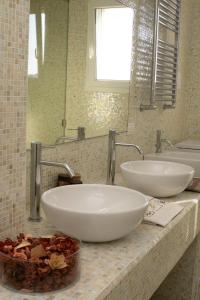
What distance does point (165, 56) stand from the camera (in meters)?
2.72

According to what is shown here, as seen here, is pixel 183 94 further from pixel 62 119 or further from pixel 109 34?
pixel 62 119

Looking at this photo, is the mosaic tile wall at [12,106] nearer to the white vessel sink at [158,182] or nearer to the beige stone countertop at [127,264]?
the beige stone countertop at [127,264]

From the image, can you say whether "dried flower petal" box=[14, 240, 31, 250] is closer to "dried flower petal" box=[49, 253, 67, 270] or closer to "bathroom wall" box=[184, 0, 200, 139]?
"dried flower petal" box=[49, 253, 67, 270]

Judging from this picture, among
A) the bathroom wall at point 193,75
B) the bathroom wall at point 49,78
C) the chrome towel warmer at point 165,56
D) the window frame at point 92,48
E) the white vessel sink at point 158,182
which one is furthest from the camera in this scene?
the bathroom wall at point 193,75

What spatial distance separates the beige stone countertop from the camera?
925 millimetres

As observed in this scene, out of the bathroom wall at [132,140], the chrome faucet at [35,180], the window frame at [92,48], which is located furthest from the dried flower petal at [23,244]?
the window frame at [92,48]

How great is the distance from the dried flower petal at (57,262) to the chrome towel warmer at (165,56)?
167 centimetres

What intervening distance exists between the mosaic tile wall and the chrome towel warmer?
143 centimetres

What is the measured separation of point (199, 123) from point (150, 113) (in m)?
0.89

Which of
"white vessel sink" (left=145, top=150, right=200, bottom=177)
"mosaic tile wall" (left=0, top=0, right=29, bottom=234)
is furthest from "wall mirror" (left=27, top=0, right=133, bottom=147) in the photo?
"mosaic tile wall" (left=0, top=0, right=29, bottom=234)

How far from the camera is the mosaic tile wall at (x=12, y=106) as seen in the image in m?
1.05

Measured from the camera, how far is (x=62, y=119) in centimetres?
172

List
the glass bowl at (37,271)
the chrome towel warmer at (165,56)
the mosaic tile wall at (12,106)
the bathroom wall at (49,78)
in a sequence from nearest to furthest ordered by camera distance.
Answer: the glass bowl at (37,271), the mosaic tile wall at (12,106), the bathroom wall at (49,78), the chrome towel warmer at (165,56)

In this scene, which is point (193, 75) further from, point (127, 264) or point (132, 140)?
point (127, 264)
